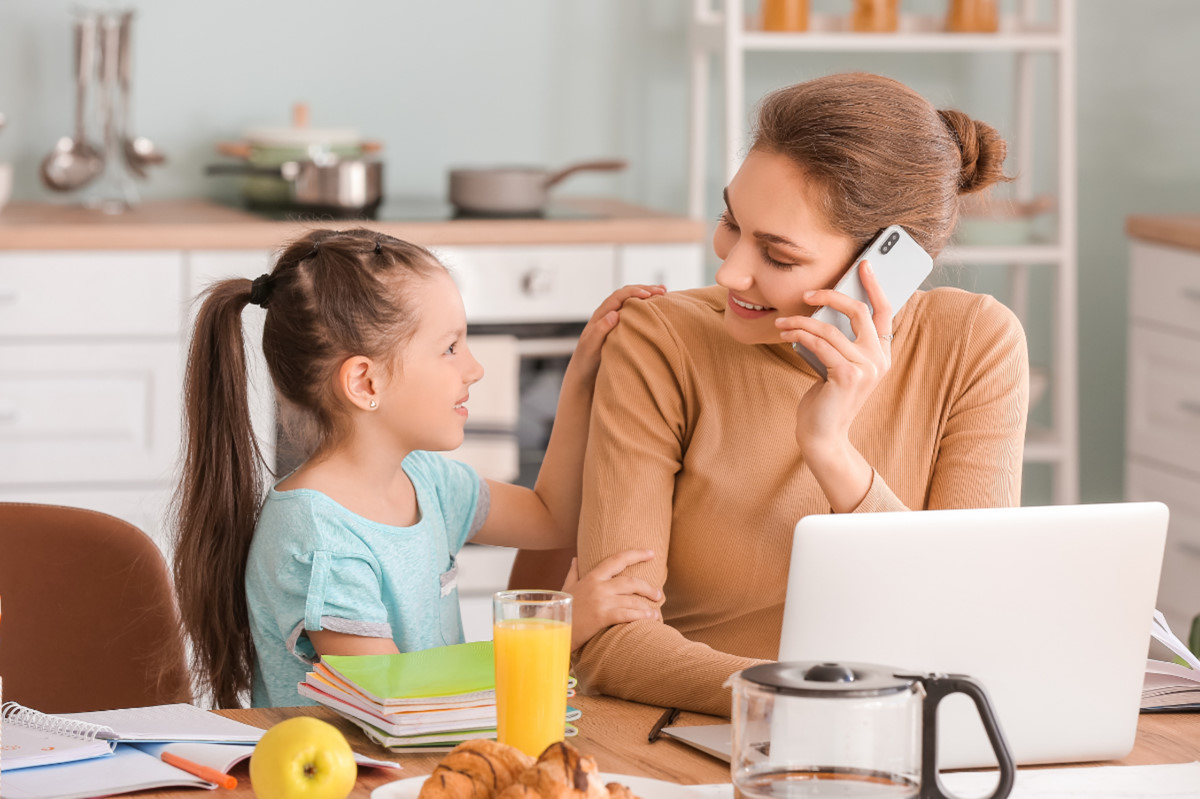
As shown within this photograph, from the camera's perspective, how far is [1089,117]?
3666mm

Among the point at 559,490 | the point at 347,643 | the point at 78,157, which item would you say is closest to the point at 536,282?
the point at 78,157

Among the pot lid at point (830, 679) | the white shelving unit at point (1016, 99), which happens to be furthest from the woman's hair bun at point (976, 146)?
the white shelving unit at point (1016, 99)

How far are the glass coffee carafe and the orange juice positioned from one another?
0.61ft

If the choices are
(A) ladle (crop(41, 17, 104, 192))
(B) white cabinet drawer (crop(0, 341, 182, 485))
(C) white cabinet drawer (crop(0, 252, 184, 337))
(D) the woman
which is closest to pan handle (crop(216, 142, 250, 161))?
(A) ladle (crop(41, 17, 104, 192))

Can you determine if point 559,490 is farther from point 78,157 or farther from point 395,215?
point 78,157

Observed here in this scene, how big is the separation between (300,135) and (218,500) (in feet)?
5.81

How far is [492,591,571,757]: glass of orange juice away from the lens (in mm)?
1031

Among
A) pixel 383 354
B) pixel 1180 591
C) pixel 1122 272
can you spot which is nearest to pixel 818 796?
pixel 383 354

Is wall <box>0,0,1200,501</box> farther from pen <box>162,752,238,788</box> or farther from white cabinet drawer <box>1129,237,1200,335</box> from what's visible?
pen <box>162,752,238,788</box>

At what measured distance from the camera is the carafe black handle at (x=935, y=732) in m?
0.87

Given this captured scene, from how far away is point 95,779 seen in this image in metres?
1.02

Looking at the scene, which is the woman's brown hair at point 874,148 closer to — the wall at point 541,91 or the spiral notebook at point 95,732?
the spiral notebook at point 95,732

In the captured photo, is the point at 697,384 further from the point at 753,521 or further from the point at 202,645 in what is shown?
the point at 202,645

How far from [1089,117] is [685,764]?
2995 millimetres
